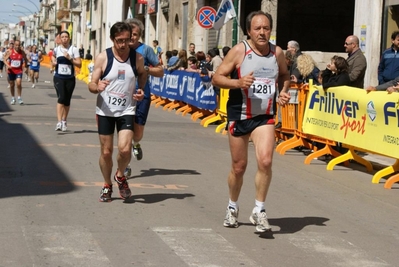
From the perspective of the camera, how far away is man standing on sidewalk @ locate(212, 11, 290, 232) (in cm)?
802

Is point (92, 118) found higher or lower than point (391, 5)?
lower

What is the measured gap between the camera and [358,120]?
13078 mm

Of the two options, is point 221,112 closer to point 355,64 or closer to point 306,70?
point 306,70

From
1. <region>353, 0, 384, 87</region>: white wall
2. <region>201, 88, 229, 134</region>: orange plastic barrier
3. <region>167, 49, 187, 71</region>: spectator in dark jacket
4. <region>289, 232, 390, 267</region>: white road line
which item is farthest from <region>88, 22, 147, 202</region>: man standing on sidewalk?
<region>167, 49, 187, 71</region>: spectator in dark jacket

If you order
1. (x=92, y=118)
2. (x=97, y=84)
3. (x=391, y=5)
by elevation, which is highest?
(x=391, y=5)

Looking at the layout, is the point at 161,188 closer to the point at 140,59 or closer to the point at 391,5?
the point at 140,59

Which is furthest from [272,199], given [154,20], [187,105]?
[154,20]

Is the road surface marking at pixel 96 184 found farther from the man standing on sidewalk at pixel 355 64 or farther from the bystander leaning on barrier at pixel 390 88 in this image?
the man standing on sidewalk at pixel 355 64

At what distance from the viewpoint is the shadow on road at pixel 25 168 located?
10156mm

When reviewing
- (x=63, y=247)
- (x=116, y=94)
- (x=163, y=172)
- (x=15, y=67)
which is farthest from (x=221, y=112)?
(x=63, y=247)

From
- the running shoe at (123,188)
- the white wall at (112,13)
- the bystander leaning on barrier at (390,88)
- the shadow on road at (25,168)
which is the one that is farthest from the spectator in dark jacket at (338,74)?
the white wall at (112,13)

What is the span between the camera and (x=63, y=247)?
7164 mm

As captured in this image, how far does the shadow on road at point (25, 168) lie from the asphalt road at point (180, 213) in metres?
0.01

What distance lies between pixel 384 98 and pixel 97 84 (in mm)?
4822
